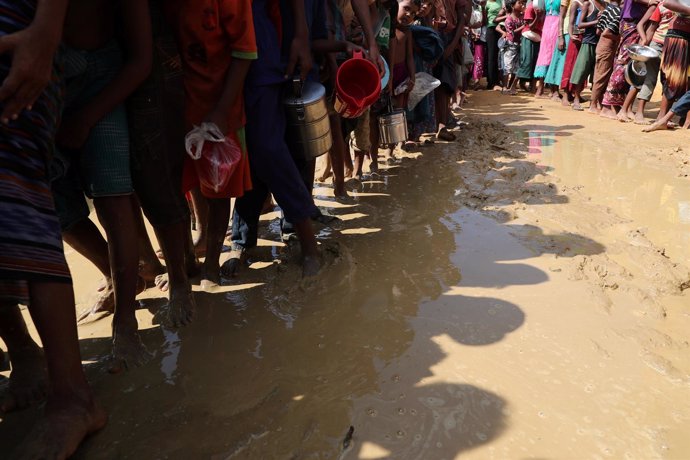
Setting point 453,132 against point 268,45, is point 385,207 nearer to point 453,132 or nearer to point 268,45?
point 268,45

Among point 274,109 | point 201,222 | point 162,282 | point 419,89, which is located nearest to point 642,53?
point 419,89

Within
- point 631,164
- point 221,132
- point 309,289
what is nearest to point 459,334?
point 309,289

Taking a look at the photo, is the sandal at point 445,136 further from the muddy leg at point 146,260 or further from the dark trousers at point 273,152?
the muddy leg at point 146,260

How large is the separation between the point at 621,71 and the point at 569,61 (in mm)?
1437

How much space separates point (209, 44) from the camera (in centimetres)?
196

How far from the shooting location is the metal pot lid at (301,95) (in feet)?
7.48

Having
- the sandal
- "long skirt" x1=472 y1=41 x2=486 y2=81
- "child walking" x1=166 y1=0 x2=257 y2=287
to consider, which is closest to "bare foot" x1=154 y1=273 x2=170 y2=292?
"child walking" x1=166 y1=0 x2=257 y2=287

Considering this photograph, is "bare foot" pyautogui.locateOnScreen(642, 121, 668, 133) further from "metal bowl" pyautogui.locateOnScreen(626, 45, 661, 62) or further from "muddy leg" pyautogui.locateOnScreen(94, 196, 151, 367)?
"muddy leg" pyautogui.locateOnScreen(94, 196, 151, 367)

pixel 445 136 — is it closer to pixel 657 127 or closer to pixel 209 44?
pixel 657 127

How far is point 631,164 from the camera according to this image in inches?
171

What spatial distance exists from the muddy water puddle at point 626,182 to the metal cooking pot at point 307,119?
76.3 inches

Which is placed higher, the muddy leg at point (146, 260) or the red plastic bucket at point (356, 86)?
the red plastic bucket at point (356, 86)

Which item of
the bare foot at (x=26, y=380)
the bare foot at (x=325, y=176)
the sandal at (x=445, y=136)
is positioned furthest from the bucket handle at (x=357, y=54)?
the sandal at (x=445, y=136)

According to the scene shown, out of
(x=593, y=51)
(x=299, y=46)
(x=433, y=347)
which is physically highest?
(x=299, y=46)
